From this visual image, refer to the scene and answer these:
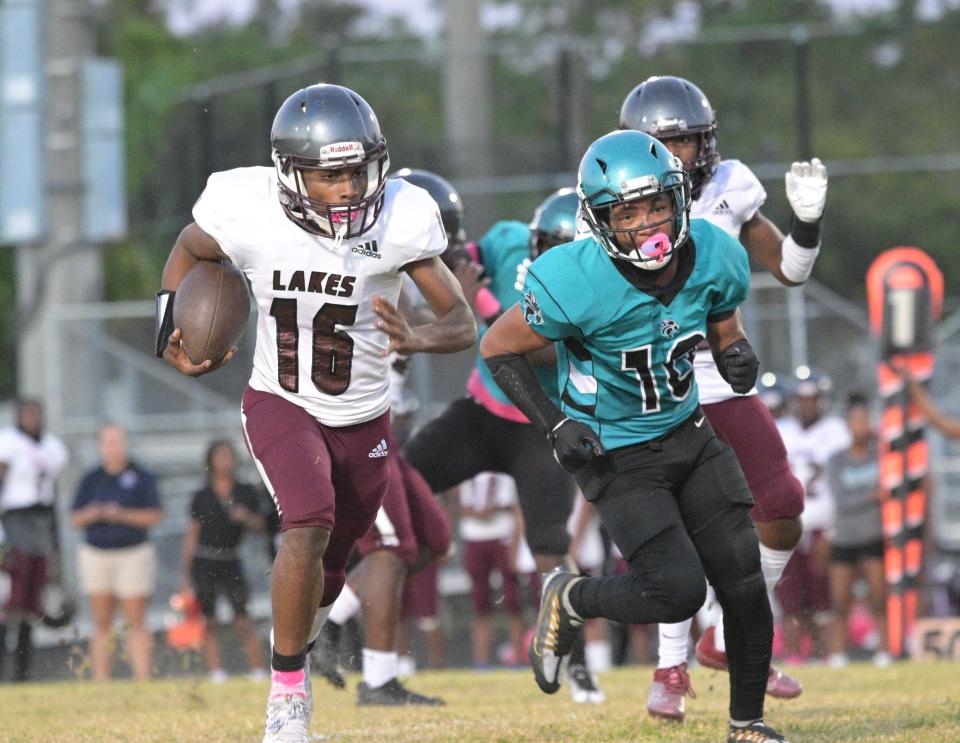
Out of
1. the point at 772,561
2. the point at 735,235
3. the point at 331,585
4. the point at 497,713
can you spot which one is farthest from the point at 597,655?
the point at 331,585

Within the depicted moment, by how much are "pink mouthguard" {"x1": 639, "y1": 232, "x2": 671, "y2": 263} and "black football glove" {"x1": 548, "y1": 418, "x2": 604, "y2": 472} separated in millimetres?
548

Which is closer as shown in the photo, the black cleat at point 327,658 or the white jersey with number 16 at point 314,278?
the white jersey with number 16 at point 314,278

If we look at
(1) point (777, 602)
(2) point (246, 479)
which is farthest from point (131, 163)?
(1) point (777, 602)

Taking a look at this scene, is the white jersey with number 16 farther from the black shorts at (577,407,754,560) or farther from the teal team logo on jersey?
the black shorts at (577,407,754,560)

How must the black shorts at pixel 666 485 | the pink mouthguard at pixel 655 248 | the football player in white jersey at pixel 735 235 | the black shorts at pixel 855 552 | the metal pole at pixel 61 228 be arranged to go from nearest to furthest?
the pink mouthguard at pixel 655 248
the black shorts at pixel 666 485
the football player in white jersey at pixel 735 235
the black shorts at pixel 855 552
the metal pole at pixel 61 228

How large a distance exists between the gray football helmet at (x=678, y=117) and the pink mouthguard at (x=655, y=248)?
3.64ft

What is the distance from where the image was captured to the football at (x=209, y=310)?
5.42 meters

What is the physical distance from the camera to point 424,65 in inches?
685

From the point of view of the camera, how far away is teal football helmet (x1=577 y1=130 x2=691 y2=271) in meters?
4.98

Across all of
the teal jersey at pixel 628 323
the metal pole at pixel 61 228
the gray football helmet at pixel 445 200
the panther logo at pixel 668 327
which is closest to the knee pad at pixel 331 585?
the teal jersey at pixel 628 323

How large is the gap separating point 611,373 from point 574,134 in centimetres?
1024

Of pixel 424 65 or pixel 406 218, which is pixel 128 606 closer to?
pixel 406 218

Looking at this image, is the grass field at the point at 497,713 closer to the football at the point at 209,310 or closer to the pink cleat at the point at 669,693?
the pink cleat at the point at 669,693

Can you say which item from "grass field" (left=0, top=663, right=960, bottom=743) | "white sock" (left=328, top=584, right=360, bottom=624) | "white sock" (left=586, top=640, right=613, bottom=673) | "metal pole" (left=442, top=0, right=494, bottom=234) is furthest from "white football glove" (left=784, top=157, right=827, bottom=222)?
"metal pole" (left=442, top=0, right=494, bottom=234)
